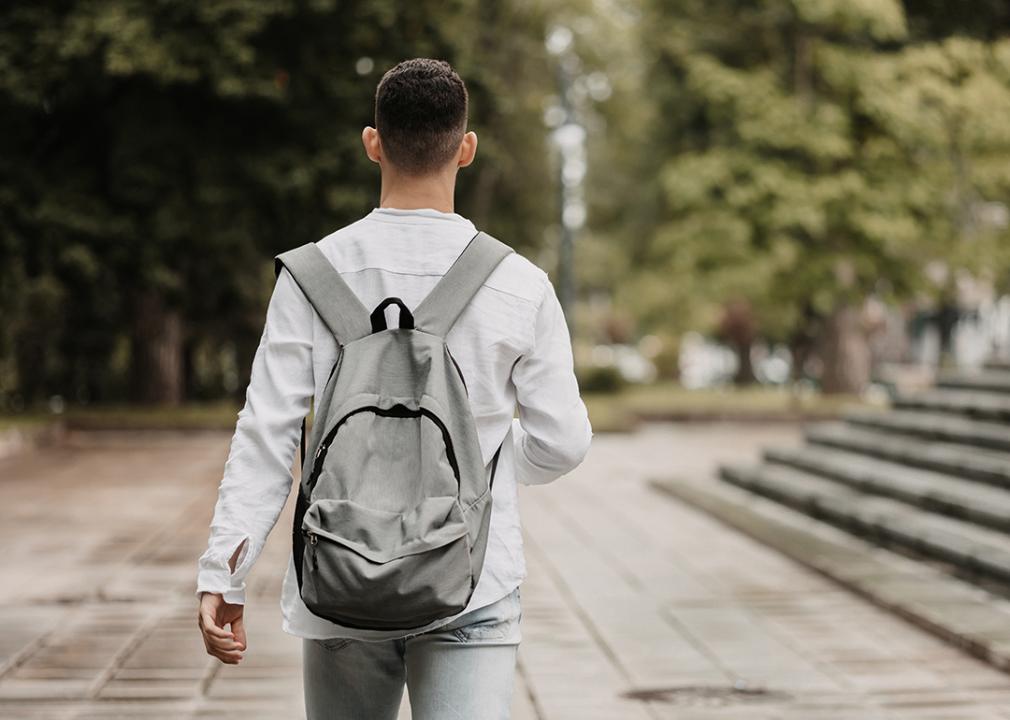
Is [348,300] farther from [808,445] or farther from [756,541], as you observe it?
[808,445]

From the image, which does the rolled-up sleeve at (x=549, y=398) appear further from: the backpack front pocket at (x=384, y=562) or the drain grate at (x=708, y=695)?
the drain grate at (x=708, y=695)

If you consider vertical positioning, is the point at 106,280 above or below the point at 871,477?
above

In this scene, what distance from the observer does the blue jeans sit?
2451 millimetres

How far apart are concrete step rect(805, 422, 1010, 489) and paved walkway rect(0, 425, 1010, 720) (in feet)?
5.47

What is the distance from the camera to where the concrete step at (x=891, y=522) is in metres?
8.98

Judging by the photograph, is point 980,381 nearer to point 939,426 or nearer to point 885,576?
point 939,426

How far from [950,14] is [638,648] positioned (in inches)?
952

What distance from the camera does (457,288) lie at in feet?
8.04

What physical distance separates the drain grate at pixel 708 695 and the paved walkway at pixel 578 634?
0.04 feet

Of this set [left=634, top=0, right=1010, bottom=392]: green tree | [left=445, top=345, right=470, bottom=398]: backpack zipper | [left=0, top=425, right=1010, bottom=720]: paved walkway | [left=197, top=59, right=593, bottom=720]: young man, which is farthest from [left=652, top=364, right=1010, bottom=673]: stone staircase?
[left=634, top=0, right=1010, bottom=392]: green tree

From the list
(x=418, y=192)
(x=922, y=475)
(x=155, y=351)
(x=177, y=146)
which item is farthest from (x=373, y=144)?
(x=155, y=351)

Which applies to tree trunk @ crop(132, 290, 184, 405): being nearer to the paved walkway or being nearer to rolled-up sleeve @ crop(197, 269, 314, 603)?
the paved walkway

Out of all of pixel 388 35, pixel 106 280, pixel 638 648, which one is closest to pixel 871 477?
pixel 638 648

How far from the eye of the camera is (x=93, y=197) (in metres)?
22.0
